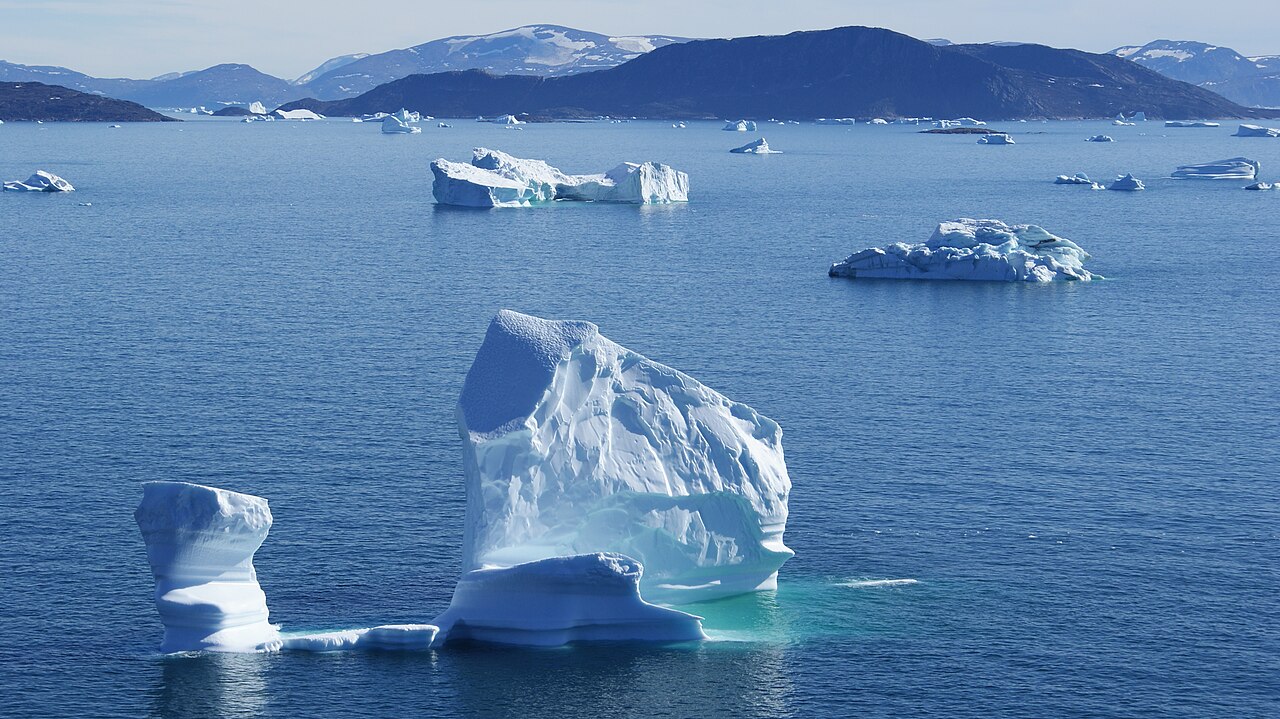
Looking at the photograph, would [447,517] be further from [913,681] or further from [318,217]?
[318,217]

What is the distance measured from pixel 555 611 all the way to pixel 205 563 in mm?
8987

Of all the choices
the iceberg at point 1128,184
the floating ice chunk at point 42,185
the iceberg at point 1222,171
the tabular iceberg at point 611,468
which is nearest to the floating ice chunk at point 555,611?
the tabular iceberg at point 611,468

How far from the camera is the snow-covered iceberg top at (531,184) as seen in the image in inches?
5827

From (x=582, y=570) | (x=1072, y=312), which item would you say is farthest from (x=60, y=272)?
(x=582, y=570)

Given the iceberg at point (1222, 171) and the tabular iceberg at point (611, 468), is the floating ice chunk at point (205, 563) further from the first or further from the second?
the iceberg at point (1222, 171)

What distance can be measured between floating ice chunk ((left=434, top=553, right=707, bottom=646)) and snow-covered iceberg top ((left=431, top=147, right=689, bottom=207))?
111 meters

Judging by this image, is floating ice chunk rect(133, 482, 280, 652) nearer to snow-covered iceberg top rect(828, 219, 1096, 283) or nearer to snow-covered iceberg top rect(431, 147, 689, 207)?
snow-covered iceberg top rect(828, 219, 1096, 283)

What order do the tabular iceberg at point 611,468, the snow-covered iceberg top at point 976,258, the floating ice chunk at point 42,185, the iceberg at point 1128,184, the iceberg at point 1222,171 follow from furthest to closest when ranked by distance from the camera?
1. the iceberg at point 1222,171
2. the iceberg at point 1128,184
3. the floating ice chunk at point 42,185
4. the snow-covered iceberg top at point 976,258
5. the tabular iceberg at point 611,468

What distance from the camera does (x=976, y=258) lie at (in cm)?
9925

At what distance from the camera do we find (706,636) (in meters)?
38.8

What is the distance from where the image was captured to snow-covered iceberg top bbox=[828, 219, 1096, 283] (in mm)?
99562

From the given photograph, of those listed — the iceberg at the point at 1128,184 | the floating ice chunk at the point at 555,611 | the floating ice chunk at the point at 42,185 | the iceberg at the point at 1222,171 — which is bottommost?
the floating ice chunk at the point at 555,611

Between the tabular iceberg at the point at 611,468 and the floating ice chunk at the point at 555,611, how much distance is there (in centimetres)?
130

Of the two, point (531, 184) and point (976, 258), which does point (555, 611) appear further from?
point (531, 184)
